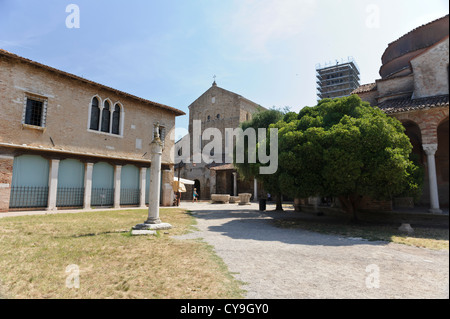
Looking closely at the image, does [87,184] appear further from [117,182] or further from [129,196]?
[129,196]

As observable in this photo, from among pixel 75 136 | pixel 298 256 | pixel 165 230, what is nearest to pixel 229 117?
pixel 75 136

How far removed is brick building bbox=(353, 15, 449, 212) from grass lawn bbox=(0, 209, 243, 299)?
5510 millimetres

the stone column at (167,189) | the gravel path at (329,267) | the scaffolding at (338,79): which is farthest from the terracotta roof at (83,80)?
the scaffolding at (338,79)

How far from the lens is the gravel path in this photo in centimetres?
359

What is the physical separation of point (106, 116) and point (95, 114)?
0.72 metres

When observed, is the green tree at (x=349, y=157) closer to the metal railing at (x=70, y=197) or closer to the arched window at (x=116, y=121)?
the arched window at (x=116, y=121)

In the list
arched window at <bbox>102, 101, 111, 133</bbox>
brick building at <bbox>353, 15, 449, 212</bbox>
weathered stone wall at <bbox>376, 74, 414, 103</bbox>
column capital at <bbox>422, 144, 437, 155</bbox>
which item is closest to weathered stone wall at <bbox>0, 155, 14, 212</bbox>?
arched window at <bbox>102, 101, 111, 133</bbox>

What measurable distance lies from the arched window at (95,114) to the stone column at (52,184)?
3.28 m

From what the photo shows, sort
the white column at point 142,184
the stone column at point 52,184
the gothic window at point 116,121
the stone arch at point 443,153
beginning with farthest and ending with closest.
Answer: the white column at point 142,184
the gothic window at point 116,121
the stone column at point 52,184
the stone arch at point 443,153

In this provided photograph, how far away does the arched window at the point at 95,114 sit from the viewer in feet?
55.7

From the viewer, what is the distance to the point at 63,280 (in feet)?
12.8

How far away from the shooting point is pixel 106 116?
17.7 meters
